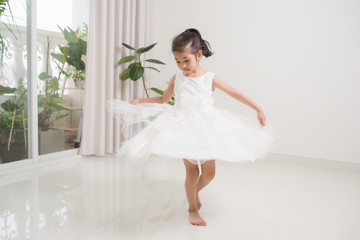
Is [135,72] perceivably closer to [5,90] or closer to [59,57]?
[59,57]

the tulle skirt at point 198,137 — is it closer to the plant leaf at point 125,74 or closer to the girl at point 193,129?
the girl at point 193,129

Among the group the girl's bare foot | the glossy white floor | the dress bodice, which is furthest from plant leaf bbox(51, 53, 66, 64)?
→ the girl's bare foot

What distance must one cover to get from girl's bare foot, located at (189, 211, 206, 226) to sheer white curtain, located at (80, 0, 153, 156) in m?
1.74

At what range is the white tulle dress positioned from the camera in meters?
1.51

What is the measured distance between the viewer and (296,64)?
320 cm

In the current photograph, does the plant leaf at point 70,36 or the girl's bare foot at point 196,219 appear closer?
the girl's bare foot at point 196,219

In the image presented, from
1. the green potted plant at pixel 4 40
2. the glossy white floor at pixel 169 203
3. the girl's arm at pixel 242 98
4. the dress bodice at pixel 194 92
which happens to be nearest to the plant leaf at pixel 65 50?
the green potted plant at pixel 4 40

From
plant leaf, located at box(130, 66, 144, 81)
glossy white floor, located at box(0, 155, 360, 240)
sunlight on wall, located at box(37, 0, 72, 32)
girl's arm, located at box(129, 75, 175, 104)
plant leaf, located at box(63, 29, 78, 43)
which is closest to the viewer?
glossy white floor, located at box(0, 155, 360, 240)

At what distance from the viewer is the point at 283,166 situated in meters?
3.21

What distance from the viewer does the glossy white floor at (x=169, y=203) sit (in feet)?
5.41

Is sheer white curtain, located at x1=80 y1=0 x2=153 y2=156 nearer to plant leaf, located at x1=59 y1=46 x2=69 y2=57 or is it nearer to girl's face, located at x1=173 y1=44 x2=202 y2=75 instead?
plant leaf, located at x1=59 y1=46 x2=69 y2=57

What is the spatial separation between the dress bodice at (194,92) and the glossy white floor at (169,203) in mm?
666

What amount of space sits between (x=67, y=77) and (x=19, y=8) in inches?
30.2

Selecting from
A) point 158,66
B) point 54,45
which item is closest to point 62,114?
point 54,45
